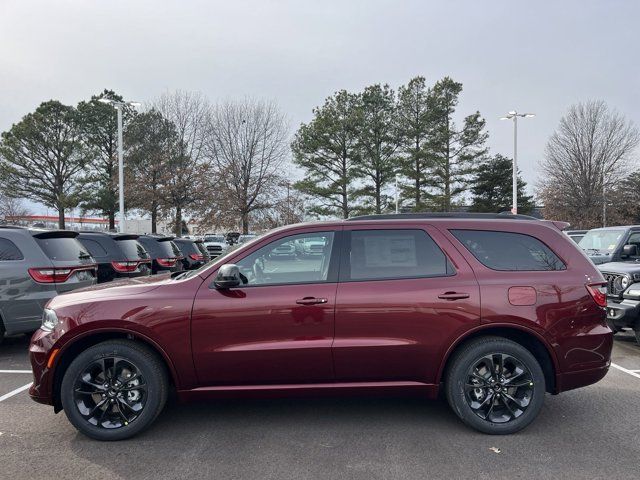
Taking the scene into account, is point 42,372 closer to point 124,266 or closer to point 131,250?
point 124,266

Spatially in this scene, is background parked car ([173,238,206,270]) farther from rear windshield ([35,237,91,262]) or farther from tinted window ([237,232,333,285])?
tinted window ([237,232,333,285])

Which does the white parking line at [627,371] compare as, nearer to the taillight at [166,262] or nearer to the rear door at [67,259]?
the rear door at [67,259]

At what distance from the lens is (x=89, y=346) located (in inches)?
157

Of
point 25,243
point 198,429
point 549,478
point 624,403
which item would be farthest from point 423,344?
point 25,243

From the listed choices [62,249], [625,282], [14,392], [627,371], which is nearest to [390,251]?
[627,371]

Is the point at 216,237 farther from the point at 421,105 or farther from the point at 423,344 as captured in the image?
the point at 423,344

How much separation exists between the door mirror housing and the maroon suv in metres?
5.20

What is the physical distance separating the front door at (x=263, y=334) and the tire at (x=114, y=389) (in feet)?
1.36

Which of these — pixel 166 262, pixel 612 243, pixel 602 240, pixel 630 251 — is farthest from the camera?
pixel 166 262

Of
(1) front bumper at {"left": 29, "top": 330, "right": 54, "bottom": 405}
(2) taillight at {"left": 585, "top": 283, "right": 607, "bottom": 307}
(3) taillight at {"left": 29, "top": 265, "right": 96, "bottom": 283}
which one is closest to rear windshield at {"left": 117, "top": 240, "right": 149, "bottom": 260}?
(3) taillight at {"left": 29, "top": 265, "right": 96, "bottom": 283}

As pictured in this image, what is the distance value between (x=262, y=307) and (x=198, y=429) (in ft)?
4.18

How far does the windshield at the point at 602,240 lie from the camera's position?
31.4 feet

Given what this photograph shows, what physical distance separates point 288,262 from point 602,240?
28.3 ft

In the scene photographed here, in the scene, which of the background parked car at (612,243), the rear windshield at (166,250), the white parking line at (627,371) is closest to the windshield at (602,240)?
the background parked car at (612,243)
